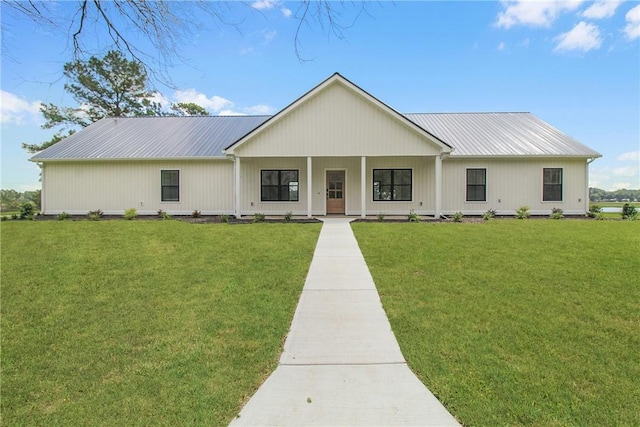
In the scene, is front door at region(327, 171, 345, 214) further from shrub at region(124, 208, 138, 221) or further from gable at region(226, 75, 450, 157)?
shrub at region(124, 208, 138, 221)

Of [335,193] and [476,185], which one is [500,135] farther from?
[335,193]

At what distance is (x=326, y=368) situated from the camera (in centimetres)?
348

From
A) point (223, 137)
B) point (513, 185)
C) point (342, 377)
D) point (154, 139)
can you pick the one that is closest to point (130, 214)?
point (154, 139)

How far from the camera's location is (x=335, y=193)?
54.0 feet

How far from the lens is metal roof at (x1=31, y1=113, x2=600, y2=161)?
53.9 feet

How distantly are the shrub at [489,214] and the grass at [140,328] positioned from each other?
9.69 meters

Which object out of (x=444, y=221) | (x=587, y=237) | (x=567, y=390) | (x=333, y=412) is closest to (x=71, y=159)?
(x=444, y=221)

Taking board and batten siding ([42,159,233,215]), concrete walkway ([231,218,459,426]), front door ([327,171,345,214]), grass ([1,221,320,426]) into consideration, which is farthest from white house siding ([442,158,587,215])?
concrete walkway ([231,218,459,426])

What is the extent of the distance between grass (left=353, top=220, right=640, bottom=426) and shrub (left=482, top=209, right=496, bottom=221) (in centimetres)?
588

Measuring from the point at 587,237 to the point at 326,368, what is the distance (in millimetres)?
9985

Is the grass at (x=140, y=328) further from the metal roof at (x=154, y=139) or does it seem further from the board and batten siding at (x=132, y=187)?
the metal roof at (x=154, y=139)

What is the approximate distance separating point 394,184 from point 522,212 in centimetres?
583

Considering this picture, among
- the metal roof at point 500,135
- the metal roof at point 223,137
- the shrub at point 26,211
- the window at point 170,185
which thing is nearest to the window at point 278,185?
the metal roof at point 223,137

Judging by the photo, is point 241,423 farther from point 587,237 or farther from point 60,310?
point 587,237
